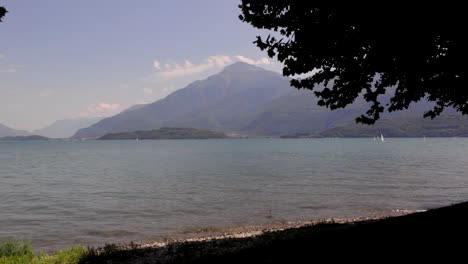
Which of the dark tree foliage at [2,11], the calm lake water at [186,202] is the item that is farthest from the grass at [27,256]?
the dark tree foliage at [2,11]

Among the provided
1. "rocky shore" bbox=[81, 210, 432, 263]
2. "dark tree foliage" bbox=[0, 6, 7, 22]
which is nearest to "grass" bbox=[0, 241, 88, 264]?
"rocky shore" bbox=[81, 210, 432, 263]

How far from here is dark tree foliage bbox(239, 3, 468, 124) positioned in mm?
13125

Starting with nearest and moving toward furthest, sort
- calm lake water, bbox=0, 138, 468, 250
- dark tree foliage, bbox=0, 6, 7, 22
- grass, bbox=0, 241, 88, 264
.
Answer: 1. dark tree foliage, bbox=0, 6, 7, 22
2. grass, bbox=0, 241, 88, 264
3. calm lake water, bbox=0, 138, 468, 250

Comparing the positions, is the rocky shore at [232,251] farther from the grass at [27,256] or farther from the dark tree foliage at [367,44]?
the dark tree foliage at [367,44]

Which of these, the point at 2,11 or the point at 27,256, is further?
the point at 27,256

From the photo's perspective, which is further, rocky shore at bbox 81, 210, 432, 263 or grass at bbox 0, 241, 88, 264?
grass at bbox 0, 241, 88, 264

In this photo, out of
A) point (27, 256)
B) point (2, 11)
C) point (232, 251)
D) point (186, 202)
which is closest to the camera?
point (2, 11)

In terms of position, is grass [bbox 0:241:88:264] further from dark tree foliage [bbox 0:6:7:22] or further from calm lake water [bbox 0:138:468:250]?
dark tree foliage [bbox 0:6:7:22]

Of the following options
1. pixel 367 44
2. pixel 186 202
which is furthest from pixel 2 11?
pixel 186 202

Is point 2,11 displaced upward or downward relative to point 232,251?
upward

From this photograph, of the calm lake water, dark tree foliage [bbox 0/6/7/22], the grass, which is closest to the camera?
dark tree foliage [bbox 0/6/7/22]

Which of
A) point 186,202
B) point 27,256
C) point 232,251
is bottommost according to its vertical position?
point 186,202

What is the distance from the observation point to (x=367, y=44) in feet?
51.0

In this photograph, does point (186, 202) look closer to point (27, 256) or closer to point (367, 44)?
point (27, 256)
